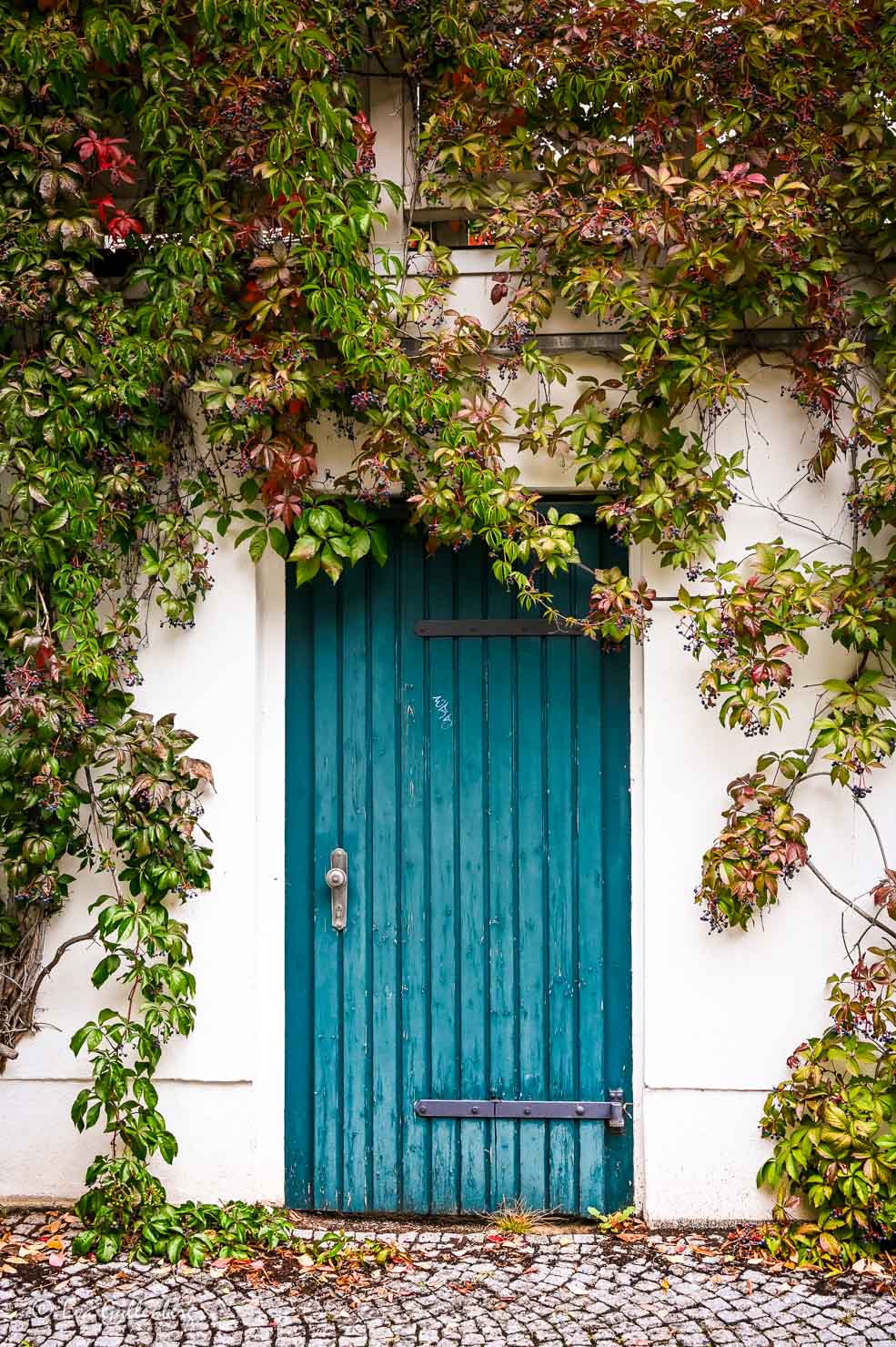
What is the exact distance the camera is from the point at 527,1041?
12.3ft

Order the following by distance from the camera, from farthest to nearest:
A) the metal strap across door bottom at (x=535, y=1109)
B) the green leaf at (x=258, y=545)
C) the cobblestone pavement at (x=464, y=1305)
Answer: the metal strap across door bottom at (x=535, y=1109) < the green leaf at (x=258, y=545) < the cobblestone pavement at (x=464, y=1305)

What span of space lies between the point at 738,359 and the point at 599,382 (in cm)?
45

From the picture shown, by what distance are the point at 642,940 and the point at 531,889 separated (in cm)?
41

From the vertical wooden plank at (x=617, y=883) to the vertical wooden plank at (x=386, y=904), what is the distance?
0.72 m

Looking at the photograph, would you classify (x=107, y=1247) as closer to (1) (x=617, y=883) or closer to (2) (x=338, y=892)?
Result: (2) (x=338, y=892)

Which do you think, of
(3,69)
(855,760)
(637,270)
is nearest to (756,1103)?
(855,760)

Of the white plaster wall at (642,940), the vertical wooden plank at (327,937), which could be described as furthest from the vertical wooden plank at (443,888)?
the white plaster wall at (642,940)

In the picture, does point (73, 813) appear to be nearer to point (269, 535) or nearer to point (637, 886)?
point (269, 535)

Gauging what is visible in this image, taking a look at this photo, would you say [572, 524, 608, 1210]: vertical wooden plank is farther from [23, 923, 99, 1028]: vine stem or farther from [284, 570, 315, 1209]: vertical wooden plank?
[23, 923, 99, 1028]: vine stem

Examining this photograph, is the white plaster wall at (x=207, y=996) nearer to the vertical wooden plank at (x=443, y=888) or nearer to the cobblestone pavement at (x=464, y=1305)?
the cobblestone pavement at (x=464, y=1305)

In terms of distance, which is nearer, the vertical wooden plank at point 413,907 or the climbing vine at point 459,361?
the climbing vine at point 459,361

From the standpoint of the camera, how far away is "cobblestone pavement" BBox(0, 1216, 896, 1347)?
295cm

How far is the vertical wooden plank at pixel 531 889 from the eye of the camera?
12.3 feet

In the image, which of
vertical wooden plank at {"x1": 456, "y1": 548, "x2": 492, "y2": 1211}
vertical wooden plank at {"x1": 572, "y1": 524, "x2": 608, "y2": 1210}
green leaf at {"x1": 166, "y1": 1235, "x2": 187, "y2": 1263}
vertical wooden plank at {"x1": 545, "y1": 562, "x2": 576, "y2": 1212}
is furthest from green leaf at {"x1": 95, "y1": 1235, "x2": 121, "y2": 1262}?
vertical wooden plank at {"x1": 572, "y1": 524, "x2": 608, "y2": 1210}
